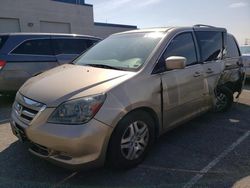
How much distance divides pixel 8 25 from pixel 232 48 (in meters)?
17.0

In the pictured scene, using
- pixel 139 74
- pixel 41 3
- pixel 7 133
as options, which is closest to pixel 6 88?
pixel 7 133

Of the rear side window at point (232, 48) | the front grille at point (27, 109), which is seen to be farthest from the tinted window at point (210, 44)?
the front grille at point (27, 109)

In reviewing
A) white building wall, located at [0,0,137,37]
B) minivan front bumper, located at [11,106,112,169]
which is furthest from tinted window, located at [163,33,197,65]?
white building wall, located at [0,0,137,37]

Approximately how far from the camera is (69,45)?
22.6 ft

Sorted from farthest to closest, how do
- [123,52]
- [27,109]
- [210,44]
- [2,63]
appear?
[2,63], [210,44], [123,52], [27,109]

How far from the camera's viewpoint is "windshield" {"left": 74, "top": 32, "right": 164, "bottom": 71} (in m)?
3.43

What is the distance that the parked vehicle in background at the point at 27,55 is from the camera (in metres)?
5.75

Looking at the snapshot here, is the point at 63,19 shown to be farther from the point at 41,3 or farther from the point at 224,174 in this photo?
the point at 224,174

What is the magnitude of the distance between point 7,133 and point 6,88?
6.07 feet

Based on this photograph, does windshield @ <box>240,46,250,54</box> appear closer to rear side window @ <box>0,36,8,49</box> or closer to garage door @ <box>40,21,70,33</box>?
rear side window @ <box>0,36,8,49</box>

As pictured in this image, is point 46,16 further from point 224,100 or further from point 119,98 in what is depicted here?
point 119,98

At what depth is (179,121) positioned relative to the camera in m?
3.78

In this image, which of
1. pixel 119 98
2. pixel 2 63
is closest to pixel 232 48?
pixel 119 98

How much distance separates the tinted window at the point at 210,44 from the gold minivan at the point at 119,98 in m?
0.02
